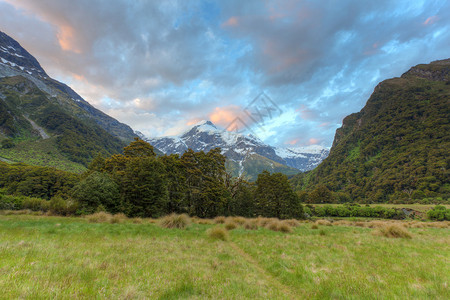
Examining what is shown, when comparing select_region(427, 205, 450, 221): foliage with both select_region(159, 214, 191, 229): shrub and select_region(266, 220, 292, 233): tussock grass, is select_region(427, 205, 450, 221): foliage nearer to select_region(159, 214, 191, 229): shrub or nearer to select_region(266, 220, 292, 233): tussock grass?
select_region(266, 220, 292, 233): tussock grass

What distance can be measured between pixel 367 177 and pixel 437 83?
146211 mm

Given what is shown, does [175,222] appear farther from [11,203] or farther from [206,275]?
[11,203]

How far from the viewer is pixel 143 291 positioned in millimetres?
3896

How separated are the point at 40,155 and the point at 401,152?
28076cm

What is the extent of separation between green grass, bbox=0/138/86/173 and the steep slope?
217302 millimetres

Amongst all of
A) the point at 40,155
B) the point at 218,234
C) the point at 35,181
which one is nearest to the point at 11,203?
the point at 218,234

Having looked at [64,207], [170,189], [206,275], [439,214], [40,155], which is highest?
[40,155]

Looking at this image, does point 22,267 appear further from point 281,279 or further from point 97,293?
point 281,279

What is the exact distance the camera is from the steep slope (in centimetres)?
11294

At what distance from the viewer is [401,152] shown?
139 meters

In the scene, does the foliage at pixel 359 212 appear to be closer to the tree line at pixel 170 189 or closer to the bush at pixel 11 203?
the tree line at pixel 170 189

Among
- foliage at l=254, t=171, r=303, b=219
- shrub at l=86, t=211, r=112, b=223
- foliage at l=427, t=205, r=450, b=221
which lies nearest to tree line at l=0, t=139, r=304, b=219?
foliage at l=254, t=171, r=303, b=219

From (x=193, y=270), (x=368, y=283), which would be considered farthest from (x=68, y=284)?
(x=368, y=283)

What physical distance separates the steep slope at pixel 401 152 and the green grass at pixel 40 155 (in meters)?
217
